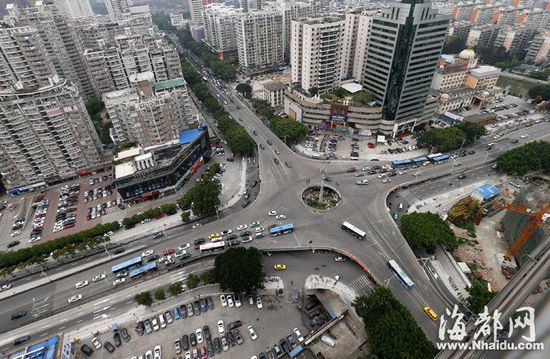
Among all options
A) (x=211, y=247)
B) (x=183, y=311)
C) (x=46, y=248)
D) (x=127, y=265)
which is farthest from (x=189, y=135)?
(x=183, y=311)

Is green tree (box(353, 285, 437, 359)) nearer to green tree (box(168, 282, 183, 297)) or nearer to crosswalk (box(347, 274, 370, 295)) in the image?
crosswalk (box(347, 274, 370, 295))

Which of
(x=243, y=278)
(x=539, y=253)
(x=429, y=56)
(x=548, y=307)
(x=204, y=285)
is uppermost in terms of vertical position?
(x=548, y=307)

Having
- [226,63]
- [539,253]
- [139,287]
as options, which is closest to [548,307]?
[539,253]

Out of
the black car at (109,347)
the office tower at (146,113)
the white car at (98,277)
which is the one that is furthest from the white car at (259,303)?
the office tower at (146,113)

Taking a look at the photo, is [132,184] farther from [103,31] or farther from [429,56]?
[103,31]

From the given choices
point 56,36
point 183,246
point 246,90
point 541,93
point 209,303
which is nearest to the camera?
point 209,303

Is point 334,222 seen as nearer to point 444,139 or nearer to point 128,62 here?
point 444,139

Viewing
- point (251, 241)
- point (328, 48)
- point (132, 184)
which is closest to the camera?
point (251, 241)
